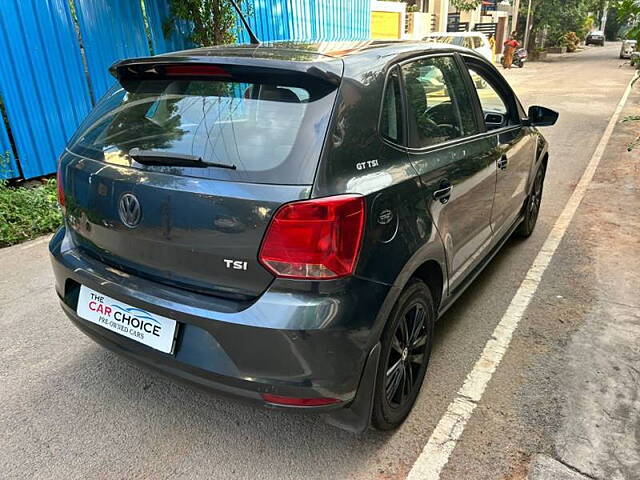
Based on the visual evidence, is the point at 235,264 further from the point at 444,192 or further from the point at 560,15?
the point at 560,15

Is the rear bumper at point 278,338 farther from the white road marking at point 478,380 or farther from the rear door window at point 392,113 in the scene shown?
the rear door window at point 392,113

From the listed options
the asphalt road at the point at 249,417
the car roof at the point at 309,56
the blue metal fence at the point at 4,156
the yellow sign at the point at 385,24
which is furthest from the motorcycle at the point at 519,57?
the car roof at the point at 309,56

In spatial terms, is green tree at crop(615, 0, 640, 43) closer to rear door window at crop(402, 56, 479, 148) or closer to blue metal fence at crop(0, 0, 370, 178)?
rear door window at crop(402, 56, 479, 148)

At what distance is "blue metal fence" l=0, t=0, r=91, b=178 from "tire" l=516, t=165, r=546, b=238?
203 inches

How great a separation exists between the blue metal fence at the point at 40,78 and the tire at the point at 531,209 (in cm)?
515

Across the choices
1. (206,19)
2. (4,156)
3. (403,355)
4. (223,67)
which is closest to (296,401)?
(403,355)

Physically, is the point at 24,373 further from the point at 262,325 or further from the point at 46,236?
the point at 46,236

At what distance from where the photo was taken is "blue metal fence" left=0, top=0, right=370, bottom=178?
5340 millimetres

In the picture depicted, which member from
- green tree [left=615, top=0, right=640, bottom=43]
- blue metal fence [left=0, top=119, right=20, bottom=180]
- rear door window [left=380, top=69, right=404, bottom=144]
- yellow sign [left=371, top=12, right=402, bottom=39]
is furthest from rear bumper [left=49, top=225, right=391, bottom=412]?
yellow sign [left=371, top=12, right=402, bottom=39]

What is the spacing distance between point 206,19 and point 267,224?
6344 millimetres

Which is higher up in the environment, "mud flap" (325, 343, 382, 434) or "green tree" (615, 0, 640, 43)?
"green tree" (615, 0, 640, 43)

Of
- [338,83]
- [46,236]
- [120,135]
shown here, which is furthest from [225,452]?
[46,236]

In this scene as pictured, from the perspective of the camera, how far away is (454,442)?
2.32 meters

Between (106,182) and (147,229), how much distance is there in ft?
1.00
